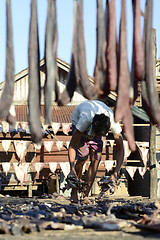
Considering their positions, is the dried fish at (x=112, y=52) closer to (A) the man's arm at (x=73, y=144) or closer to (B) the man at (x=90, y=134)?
(B) the man at (x=90, y=134)

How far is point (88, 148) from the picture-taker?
6934 mm

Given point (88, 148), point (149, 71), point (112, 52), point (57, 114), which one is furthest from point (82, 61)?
point (57, 114)

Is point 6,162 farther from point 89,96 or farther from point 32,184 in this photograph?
point 89,96

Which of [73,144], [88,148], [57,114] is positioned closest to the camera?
[73,144]

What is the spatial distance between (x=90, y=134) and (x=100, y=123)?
35 cm

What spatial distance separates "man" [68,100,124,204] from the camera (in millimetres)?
6152

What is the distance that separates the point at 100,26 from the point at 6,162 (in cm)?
1155

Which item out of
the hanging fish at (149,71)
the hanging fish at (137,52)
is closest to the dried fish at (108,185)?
the hanging fish at (149,71)

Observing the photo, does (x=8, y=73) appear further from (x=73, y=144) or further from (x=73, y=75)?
(x=73, y=144)

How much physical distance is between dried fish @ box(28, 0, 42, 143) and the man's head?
10.1ft

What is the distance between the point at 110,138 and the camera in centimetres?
1466

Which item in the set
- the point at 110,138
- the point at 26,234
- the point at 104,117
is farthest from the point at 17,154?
the point at 26,234

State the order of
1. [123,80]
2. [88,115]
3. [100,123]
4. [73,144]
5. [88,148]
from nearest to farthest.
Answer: [123,80], [100,123], [88,115], [73,144], [88,148]

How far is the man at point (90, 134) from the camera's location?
6.15 m
